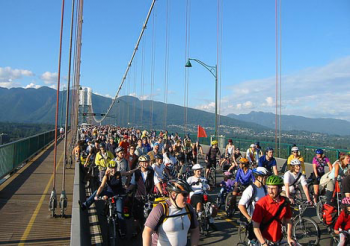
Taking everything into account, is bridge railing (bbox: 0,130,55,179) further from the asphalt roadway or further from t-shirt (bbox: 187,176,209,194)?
t-shirt (bbox: 187,176,209,194)

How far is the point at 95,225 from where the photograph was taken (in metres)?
7.82

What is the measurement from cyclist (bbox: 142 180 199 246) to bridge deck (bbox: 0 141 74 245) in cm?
352

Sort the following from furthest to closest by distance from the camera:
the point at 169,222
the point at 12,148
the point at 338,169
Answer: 1. the point at 12,148
2. the point at 338,169
3. the point at 169,222

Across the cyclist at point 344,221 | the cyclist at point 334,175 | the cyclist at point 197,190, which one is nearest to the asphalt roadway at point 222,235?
the cyclist at point 197,190

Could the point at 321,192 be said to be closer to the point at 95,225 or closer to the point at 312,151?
the point at 95,225

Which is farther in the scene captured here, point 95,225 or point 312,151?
point 312,151

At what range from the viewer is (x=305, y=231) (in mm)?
6742

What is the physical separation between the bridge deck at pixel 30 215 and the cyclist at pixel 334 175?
502 cm

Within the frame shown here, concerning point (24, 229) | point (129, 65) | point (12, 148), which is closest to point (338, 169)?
point (24, 229)

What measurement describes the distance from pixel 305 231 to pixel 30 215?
5.69m

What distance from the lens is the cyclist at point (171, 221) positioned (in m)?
3.63

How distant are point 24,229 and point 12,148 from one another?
8.85 m

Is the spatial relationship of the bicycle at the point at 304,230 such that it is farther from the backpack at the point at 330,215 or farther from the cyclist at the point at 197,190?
the cyclist at the point at 197,190

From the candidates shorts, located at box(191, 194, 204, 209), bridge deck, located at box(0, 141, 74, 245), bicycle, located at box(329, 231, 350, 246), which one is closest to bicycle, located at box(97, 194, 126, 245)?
bridge deck, located at box(0, 141, 74, 245)
